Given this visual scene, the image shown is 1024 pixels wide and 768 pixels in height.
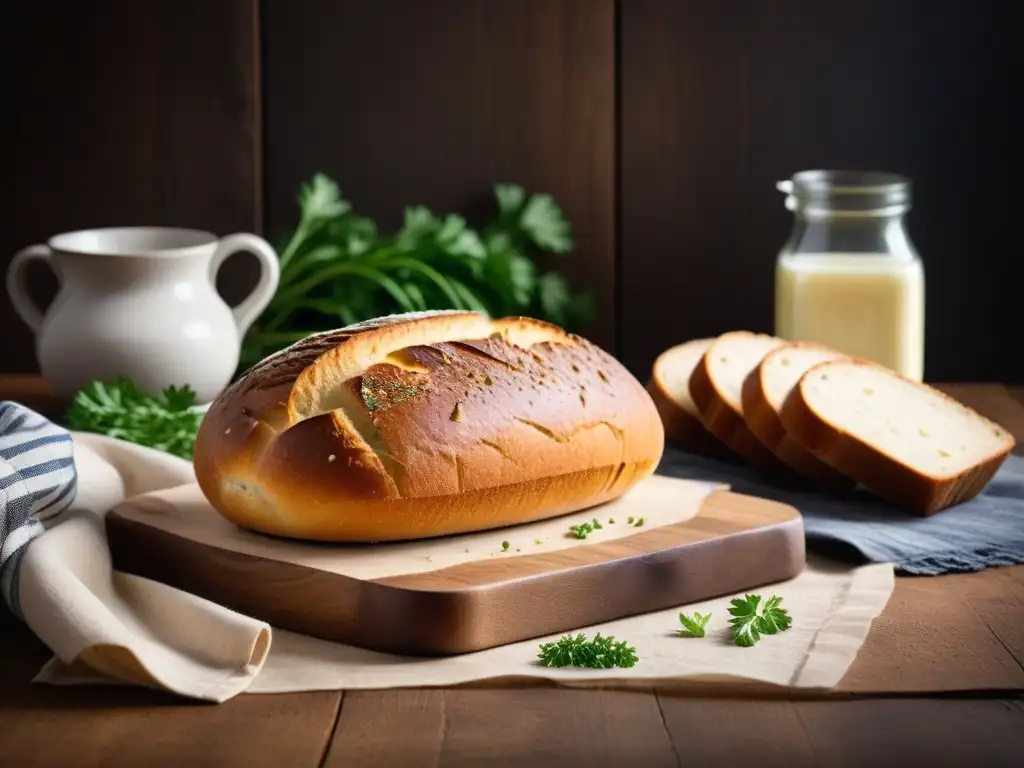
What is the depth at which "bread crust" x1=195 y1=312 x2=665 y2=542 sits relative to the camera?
1.35 m

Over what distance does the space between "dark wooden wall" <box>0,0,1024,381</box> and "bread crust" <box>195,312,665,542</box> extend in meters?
1.27

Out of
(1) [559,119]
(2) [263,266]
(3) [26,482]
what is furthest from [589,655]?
(1) [559,119]

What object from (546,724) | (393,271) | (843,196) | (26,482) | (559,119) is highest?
(559,119)

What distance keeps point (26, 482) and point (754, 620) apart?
0.68m

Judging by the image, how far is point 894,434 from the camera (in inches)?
71.7

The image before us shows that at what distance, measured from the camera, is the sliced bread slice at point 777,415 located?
1.84 metres

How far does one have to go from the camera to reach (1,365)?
9.27 ft

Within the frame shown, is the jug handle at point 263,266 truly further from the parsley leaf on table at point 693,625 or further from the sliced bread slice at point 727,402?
the parsley leaf on table at point 693,625

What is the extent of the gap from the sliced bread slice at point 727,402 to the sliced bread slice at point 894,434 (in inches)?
3.6

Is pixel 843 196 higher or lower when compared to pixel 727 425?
higher

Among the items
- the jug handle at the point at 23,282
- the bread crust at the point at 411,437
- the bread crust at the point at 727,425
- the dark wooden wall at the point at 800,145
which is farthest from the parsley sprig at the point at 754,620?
the dark wooden wall at the point at 800,145

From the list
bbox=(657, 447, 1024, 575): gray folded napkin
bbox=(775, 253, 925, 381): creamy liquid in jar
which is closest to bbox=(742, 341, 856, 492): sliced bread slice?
bbox=(657, 447, 1024, 575): gray folded napkin

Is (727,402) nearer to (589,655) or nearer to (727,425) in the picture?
(727,425)

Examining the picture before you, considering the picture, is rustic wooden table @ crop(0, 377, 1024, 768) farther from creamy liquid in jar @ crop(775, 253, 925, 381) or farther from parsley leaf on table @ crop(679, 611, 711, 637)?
creamy liquid in jar @ crop(775, 253, 925, 381)
